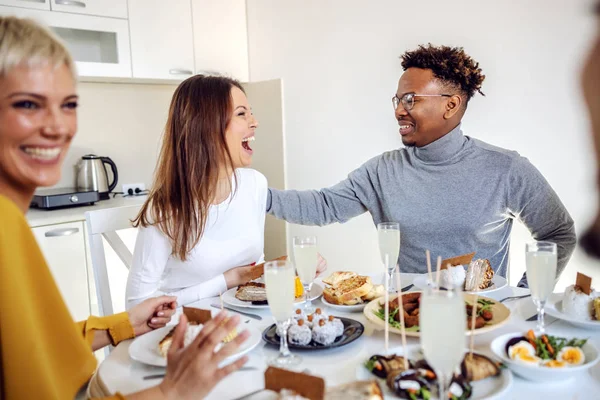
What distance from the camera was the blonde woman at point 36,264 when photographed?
77 cm

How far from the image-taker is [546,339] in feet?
3.17

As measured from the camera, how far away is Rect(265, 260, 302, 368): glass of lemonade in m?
1.05

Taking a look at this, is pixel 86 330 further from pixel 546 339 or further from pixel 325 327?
pixel 546 339

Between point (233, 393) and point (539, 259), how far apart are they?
2.30ft

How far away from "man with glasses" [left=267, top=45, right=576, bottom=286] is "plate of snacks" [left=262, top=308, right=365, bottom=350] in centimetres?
87

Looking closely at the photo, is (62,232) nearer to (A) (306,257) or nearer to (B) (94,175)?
(B) (94,175)

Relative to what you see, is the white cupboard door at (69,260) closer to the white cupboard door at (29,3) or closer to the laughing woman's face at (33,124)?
the white cupboard door at (29,3)

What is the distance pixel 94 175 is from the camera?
10.3ft

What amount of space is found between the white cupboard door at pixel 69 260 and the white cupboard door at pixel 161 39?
1.07 meters

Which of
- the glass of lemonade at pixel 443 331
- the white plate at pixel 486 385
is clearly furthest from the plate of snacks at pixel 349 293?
the glass of lemonade at pixel 443 331

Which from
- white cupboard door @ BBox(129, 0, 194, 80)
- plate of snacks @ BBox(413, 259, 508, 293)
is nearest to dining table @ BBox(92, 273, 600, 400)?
plate of snacks @ BBox(413, 259, 508, 293)

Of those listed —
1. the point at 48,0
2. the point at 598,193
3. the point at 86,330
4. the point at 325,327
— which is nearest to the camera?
the point at 325,327

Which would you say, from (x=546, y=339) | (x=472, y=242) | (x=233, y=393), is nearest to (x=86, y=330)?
(x=233, y=393)

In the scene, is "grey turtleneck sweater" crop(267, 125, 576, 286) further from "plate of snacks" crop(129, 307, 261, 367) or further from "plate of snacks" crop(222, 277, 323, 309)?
"plate of snacks" crop(129, 307, 261, 367)
